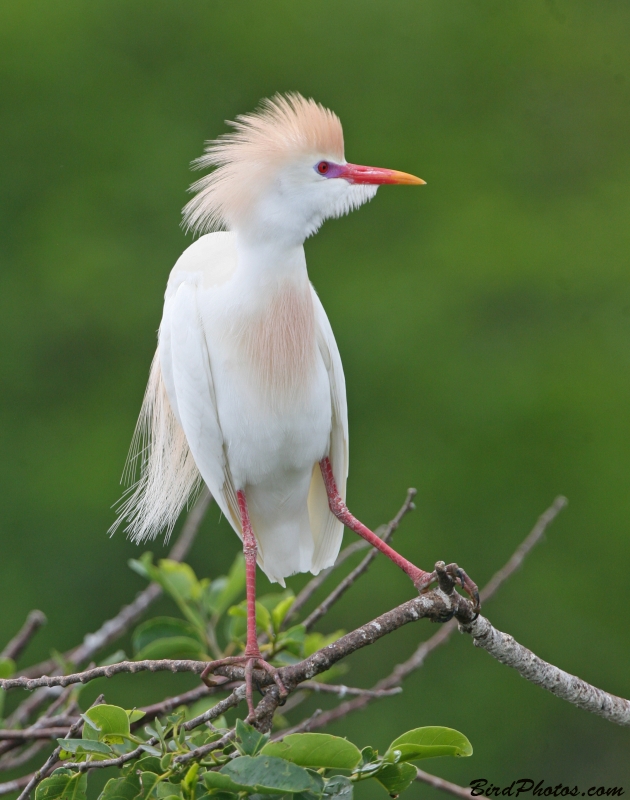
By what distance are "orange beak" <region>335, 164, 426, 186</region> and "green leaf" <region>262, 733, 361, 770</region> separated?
0.96 metres

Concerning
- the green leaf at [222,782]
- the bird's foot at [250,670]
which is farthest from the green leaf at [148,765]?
the bird's foot at [250,670]

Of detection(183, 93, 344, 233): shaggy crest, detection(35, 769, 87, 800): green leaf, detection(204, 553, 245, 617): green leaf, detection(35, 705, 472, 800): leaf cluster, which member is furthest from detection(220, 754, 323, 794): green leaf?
detection(183, 93, 344, 233): shaggy crest

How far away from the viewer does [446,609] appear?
1391 mm

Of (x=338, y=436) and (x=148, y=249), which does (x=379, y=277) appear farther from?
(x=338, y=436)

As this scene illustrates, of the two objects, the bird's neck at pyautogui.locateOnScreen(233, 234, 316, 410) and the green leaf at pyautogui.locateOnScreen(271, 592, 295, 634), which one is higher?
the bird's neck at pyautogui.locateOnScreen(233, 234, 316, 410)

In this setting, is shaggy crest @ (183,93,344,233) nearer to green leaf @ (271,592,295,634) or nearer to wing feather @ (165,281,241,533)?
wing feather @ (165,281,241,533)

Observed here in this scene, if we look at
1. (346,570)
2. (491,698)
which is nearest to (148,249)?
(346,570)

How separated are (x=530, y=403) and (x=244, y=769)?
393cm

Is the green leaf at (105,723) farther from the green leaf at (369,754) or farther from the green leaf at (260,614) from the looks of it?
the green leaf at (260,614)

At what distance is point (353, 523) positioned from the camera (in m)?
1.89

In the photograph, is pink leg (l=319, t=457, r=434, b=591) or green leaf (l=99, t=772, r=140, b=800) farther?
pink leg (l=319, t=457, r=434, b=591)

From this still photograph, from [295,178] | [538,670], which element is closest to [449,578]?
[538,670]

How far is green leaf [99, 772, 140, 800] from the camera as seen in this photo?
114cm

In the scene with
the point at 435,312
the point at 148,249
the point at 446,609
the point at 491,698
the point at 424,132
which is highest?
the point at 424,132
